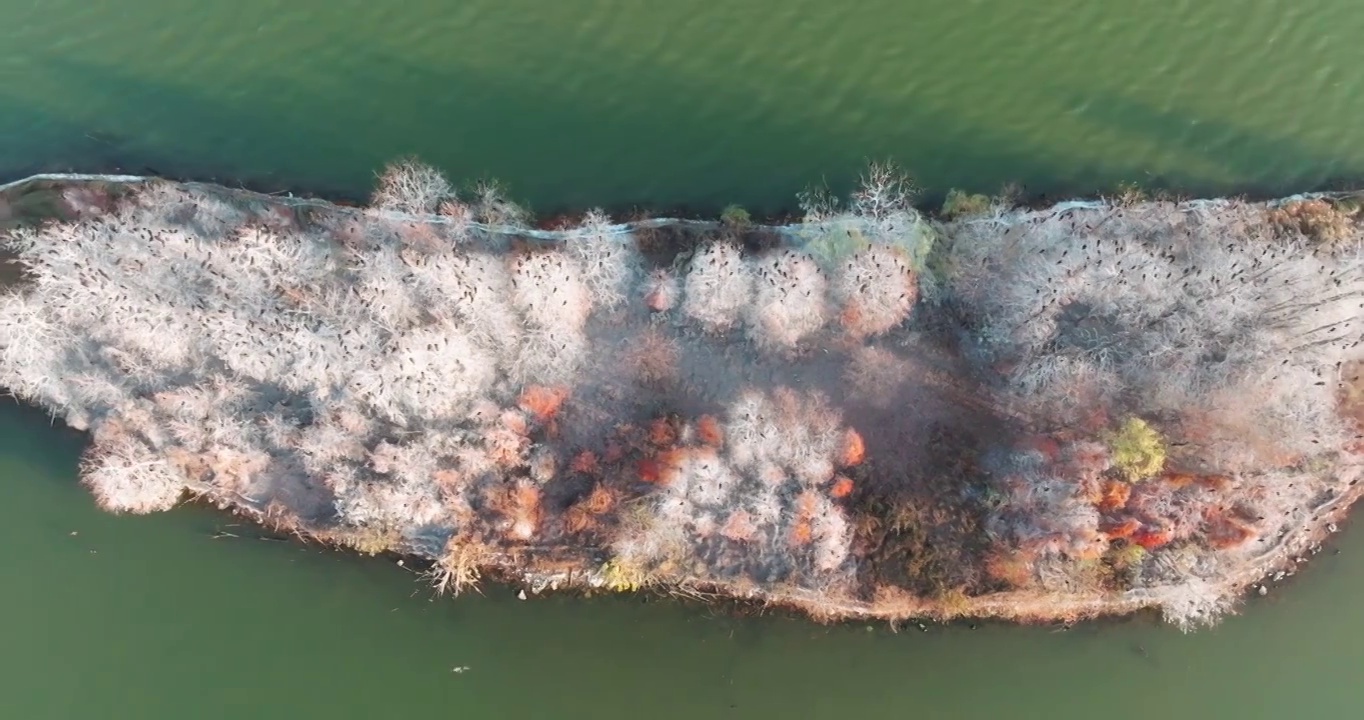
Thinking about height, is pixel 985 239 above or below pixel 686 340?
above

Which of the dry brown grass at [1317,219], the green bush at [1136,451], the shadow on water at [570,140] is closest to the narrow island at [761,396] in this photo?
the dry brown grass at [1317,219]

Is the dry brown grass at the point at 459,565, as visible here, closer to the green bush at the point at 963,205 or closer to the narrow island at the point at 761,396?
the narrow island at the point at 761,396

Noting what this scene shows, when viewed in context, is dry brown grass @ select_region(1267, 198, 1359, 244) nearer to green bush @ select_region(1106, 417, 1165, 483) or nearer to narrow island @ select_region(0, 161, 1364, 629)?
narrow island @ select_region(0, 161, 1364, 629)

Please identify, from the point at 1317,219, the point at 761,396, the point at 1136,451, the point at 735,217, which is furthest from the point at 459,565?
the point at 1317,219

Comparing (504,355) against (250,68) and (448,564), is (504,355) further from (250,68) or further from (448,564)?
(250,68)

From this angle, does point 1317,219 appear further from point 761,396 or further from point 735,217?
point 761,396

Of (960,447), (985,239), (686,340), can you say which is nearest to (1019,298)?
(985,239)
